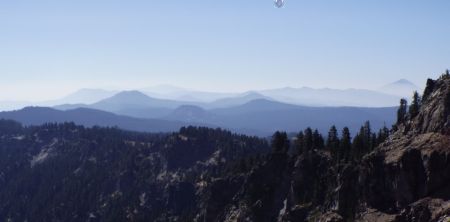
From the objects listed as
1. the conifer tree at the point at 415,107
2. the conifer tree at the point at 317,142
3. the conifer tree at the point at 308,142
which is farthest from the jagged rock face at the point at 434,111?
the conifer tree at the point at 317,142

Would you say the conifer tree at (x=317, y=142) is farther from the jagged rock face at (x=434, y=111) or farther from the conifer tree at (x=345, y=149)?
the jagged rock face at (x=434, y=111)

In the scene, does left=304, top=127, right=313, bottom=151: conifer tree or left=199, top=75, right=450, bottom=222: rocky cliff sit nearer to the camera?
left=199, top=75, right=450, bottom=222: rocky cliff

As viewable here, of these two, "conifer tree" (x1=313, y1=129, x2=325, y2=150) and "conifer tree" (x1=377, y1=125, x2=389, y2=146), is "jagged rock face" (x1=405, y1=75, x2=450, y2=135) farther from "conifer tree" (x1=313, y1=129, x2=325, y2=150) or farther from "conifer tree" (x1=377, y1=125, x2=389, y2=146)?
"conifer tree" (x1=313, y1=129, x2=325, y2=150)

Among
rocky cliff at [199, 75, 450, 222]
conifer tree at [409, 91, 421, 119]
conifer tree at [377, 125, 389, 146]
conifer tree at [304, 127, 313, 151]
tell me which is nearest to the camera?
rocky cliff at [199, 75, 450, 222]

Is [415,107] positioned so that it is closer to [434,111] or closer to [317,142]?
[434,111]

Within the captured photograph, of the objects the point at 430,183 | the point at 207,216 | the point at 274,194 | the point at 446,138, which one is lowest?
the point at 207,216

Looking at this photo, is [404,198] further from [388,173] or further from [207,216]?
[207,216]

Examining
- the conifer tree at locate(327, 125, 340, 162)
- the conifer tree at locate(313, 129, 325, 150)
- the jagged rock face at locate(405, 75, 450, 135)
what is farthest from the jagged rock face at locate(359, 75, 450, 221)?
the conifer tree at locate(313, 129, 325, 150)

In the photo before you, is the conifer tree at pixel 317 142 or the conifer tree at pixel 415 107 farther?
the conifer tree at pixel 317 142

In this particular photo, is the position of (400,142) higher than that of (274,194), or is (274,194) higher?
(400,142)

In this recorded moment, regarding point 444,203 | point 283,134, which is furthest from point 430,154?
point 283,134

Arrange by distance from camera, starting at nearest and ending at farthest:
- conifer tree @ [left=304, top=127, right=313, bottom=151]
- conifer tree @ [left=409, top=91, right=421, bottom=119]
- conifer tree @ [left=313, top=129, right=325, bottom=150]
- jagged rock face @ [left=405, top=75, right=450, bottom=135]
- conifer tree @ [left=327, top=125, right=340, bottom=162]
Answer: jagged rock face @ [left=405, top=75, right=450, bottom=135], conifer tree @ [left=409, top=91, right=421, bottom=119], conifer tree @ [left=327, top=125, right=340, bottom=162], conifer tree @ [left=304, top=127, right=313, bottom=151], conifer tree @ [left=313, top=129, right=325, bottom=150]
